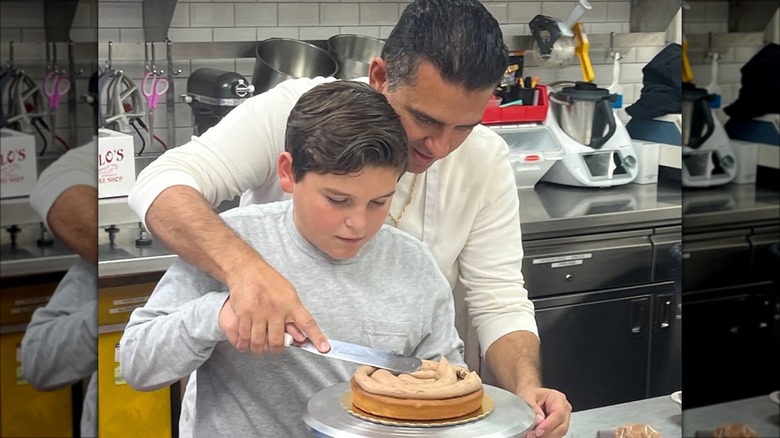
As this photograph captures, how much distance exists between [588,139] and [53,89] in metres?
0.88

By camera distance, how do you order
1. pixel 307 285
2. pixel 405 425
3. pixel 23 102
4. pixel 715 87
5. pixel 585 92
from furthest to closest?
pixel 585 92 → pixel 715 87 → pixel 307 285 → pixel 405 425 → pixel 23 102

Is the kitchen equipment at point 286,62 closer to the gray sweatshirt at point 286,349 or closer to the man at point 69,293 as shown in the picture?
the gray sweatshirt at point 286,349

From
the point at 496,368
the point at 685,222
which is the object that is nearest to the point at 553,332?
the point at 496,368

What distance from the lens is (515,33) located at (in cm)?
151

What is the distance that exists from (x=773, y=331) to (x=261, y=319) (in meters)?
0.77

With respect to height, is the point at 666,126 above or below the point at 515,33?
below

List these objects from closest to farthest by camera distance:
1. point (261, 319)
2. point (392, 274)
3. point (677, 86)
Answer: point (261, 319) < point (392, 274) < point (677, 86)

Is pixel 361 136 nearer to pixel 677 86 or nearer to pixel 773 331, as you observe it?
pixel 677 86

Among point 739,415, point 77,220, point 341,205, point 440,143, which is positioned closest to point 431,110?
point 440,143

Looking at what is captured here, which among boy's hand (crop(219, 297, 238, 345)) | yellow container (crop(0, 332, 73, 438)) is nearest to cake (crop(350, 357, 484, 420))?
boy's hand (crop(219, 297, 238, 345))

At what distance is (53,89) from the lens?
109 centimetres

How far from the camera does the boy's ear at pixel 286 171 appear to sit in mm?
1382

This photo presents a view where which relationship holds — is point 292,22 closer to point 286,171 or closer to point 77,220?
point 286,171

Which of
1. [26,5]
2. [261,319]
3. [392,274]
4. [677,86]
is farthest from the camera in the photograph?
[677,86]
